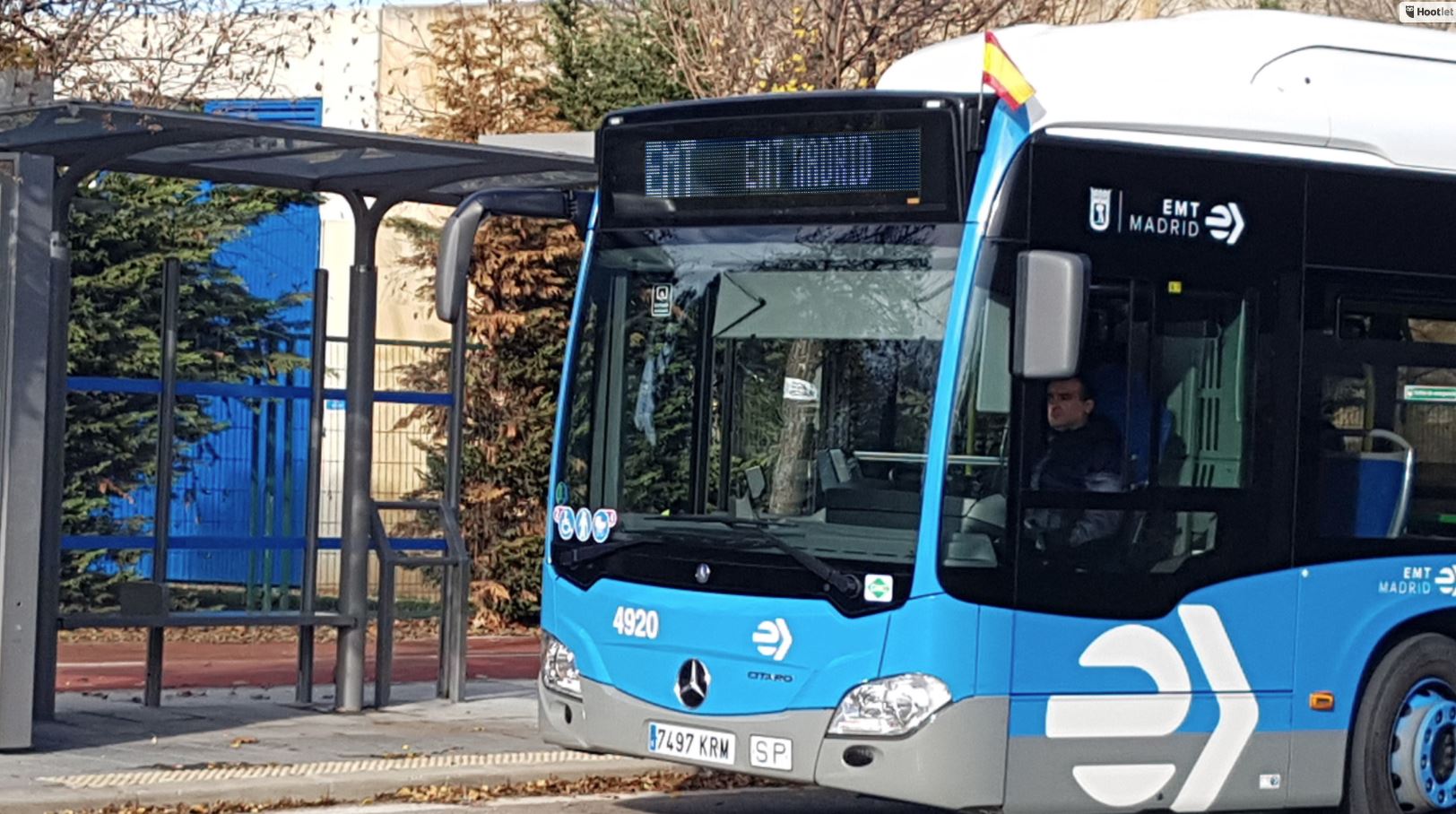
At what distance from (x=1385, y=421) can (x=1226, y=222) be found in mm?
1204

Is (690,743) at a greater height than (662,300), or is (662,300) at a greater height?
(662,300)

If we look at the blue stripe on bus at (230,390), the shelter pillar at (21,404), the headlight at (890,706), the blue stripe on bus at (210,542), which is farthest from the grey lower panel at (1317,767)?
the blue stripe on bus at (230,390)

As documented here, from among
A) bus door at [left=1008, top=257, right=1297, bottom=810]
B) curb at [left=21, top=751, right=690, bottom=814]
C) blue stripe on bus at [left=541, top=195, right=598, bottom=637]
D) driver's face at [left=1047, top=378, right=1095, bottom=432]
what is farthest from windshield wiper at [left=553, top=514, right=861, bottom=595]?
curb at [left=21, top=751, right=690, bottom=814]

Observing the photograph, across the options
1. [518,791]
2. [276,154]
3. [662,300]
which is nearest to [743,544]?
[662,300]

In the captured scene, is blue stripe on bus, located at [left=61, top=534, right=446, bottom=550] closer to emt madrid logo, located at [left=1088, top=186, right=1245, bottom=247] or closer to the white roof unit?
the white roof unit

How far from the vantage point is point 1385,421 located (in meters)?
9.95

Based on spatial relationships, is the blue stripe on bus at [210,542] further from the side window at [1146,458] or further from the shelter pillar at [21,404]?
the side window at [1146,458]

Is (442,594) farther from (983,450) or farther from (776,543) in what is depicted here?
(983,450)

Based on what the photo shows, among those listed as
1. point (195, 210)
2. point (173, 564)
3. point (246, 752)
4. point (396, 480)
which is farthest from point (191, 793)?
point (195, 210)

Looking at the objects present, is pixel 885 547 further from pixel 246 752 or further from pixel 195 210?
pixel 195 210

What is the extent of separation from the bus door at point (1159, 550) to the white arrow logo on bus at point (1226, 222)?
0.12 metres

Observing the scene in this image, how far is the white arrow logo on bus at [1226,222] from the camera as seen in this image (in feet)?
31.0

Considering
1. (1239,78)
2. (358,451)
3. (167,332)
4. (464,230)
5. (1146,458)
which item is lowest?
(358,451)

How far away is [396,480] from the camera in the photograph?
18.6 m
